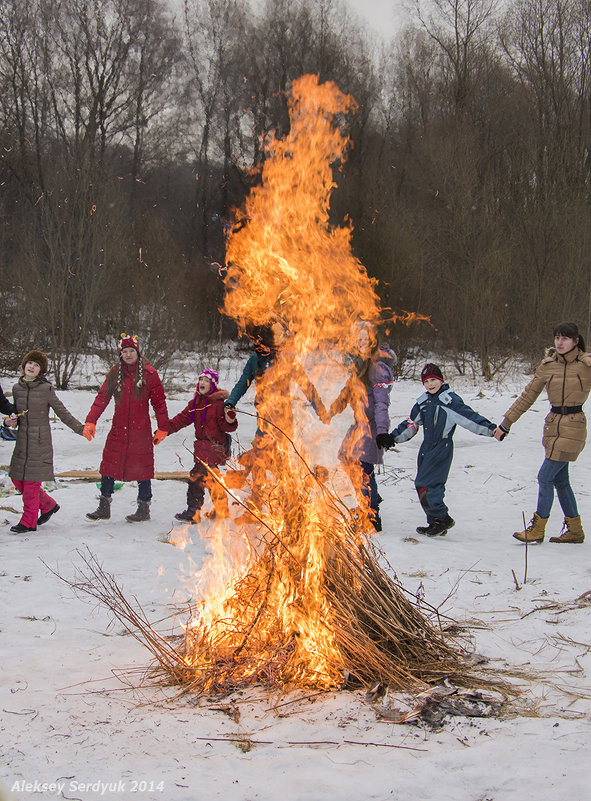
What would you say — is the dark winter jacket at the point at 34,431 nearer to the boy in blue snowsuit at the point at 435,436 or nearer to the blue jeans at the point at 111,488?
the blue jeans at the point at 111,488

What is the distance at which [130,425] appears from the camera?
21.5 ft

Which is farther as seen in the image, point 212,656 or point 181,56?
point 181,56

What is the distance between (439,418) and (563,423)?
105 centimetres

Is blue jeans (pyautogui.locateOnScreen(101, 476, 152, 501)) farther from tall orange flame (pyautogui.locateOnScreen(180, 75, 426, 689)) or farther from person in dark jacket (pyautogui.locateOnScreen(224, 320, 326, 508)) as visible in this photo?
person in dark jacket (pyautogui.locateOnScreen(224, 320, 326, 508))

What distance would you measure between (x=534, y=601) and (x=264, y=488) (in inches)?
81.1

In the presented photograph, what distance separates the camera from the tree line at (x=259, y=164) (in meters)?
15.5

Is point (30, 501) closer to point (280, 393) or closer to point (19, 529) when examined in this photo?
point (19, 529)

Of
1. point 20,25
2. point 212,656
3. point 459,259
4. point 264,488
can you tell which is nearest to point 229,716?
point 212,656

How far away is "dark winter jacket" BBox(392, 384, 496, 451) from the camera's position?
6164 millimetres

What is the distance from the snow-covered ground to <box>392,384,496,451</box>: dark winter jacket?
3.06ft

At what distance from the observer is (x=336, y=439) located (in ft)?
32.7

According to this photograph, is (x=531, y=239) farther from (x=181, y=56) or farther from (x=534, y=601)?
(x=534, y=601)

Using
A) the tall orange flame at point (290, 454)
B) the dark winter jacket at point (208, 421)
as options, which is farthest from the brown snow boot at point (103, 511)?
the tall orange flame at point (290, 454)

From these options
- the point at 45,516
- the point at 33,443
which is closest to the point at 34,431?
the point at 33,443
